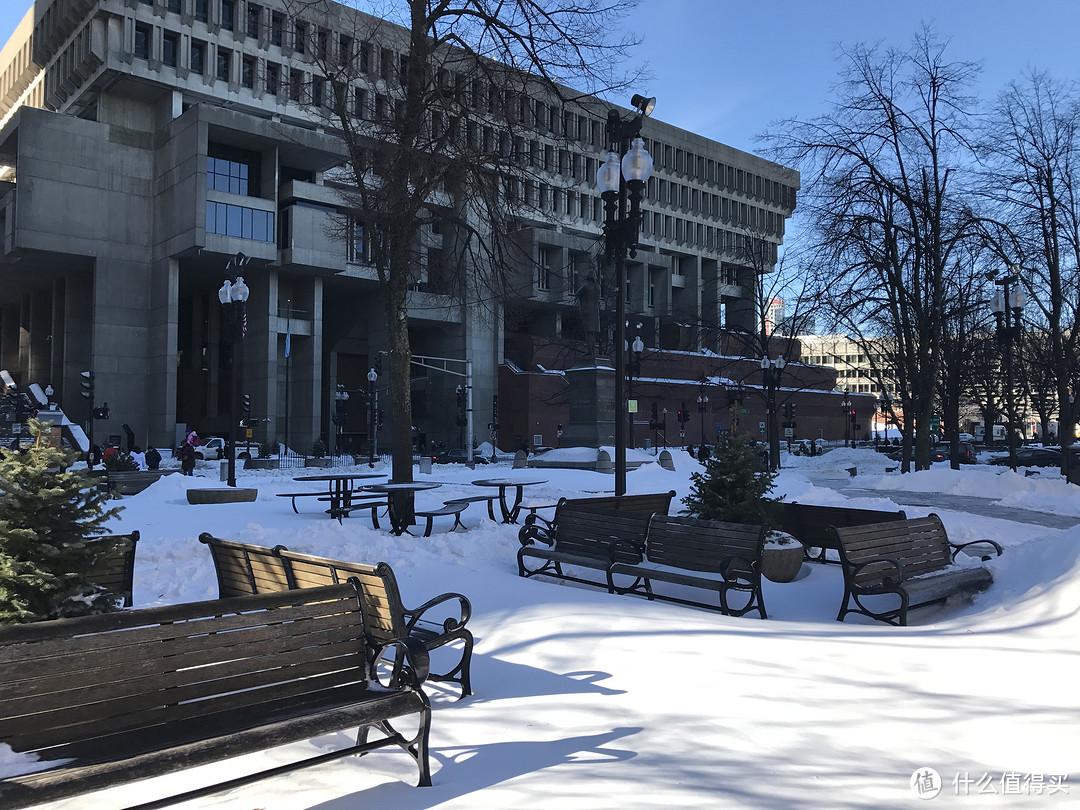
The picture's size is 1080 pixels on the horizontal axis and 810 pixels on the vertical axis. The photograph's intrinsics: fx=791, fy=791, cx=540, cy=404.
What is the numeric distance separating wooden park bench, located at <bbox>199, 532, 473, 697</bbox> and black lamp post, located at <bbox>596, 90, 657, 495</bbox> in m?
6.39

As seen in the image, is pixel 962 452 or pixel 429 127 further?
pixel 962 452

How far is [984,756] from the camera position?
3885 mm

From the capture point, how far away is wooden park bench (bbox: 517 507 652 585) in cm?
848

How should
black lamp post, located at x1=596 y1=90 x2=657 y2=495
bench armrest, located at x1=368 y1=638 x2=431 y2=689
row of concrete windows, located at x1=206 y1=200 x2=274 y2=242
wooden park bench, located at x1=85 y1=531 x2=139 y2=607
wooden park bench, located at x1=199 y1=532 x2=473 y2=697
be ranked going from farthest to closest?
row of concrete windows, located at x1=206 y1=200 x2=274 y2=242, black lamp post, located at x1=596 y1=90 x2=657 y2=495, wooden park bench, located at x1=85 y1=531 x2=139 y2=607, wooden park bench, located at x1=199 y1=532 x2=473 y2=697, bench armrest, located at x1=368 y1=638 x2=431 y2=689

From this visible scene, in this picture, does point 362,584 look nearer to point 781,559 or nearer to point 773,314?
point 781,559

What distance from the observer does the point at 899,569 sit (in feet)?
23.4

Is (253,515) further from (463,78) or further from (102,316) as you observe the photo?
(102,316)

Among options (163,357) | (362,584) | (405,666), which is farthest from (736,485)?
(163,357)

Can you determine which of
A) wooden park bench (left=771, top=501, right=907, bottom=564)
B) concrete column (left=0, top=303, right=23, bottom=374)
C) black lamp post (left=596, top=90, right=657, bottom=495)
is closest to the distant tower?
black lamp post (left=596, top=90, right=657, bottom=495)

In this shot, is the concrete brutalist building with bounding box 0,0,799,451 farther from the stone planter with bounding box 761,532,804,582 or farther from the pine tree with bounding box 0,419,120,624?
the pine tree with bounding box 0,419,120,624

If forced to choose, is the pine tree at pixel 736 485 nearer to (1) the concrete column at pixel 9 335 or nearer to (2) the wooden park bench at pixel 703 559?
(2) the wooden park bench at pixel 703 559

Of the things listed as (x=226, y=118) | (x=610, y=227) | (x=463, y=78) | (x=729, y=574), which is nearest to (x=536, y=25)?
(x=463, y=78)

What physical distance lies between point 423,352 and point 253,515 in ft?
185

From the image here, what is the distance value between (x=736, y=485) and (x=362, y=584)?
18.1 ft
